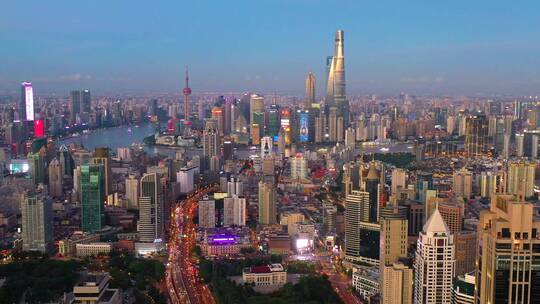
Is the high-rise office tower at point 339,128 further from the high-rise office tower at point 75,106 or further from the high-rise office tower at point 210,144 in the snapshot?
the high-rise office tower at point 75,106

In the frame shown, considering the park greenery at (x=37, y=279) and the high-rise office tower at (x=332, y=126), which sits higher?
the high-rise office tower at (x=332, y=126)

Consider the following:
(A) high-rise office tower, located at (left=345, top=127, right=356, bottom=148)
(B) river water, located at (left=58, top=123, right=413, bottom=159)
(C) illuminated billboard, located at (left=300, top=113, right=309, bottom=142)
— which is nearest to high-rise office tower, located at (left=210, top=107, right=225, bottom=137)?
(B) river water, located at (left=58, top=123, right=413, bottom=159)

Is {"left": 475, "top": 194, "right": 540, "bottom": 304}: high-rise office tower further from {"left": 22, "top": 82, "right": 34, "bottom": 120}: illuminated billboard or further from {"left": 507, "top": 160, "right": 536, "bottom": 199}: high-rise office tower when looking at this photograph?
{"left": 22, "top": 82, "right": 34, "bottom": 120}: illuminated billboard

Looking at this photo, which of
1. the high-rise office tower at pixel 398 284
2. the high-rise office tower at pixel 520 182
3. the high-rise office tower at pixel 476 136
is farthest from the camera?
the high-rise office tower at pixel 476 136

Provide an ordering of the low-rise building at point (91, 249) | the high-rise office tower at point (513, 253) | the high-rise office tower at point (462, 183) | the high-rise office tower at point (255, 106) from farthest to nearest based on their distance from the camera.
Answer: the high-rise office tower at point (255, 106) → the high-rise office tower at point (462, 183) → the low-rise building at point (91, 249) → the high-rise office tower at point (513, 253)

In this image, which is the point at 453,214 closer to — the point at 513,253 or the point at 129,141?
the point at 513,253

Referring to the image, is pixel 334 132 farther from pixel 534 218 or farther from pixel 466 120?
pixel 534 218

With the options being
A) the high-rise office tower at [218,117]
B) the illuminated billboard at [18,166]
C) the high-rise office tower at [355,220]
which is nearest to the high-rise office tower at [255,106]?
the high-rise office tower at [218,117]

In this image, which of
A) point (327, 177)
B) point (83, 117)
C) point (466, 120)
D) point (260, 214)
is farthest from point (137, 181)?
point (83, 117)

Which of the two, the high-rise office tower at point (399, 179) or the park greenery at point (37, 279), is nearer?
the park greenery at point (37, 279)
